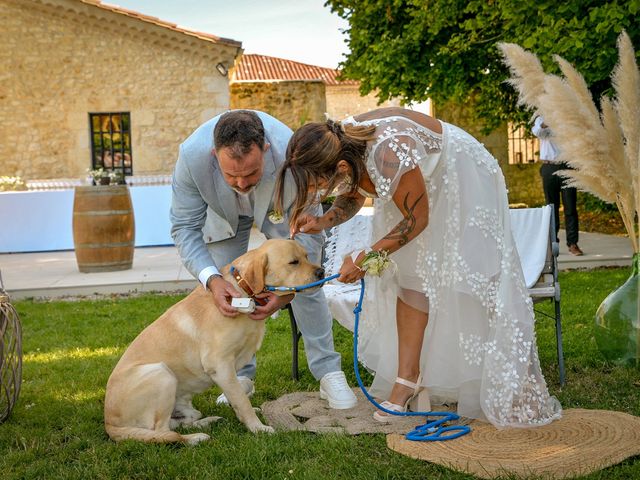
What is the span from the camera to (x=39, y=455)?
357 cm

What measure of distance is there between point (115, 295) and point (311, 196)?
5912mm

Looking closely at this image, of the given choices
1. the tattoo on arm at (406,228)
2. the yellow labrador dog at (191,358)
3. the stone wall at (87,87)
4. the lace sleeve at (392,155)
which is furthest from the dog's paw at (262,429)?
the stone wall at (87,87)

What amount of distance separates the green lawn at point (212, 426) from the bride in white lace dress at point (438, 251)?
0.58m

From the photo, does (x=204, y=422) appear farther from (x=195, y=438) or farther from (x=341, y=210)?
(x=341, y=210)

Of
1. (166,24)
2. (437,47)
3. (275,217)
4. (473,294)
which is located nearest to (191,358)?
(275,217)

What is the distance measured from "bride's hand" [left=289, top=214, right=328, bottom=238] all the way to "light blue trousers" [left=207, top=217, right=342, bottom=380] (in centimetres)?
54

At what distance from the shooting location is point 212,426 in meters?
3.91

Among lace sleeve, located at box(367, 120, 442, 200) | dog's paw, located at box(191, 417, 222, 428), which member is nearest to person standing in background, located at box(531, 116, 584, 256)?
lace sleeve, located at box(367, 120, 442, 200)

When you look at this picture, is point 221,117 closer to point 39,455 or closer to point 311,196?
point 311,196

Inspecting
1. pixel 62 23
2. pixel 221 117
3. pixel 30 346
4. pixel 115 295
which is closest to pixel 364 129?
pixel 221 117

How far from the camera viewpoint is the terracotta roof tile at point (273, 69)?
1265 inches

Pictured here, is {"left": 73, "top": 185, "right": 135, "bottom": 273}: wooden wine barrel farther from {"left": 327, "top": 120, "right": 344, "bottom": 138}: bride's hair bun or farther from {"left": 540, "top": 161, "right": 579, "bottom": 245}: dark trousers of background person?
{"left": 327, "top": 120, "right": 344, "bottom": 138}: bride's hair bun

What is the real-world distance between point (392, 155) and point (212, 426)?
1752mm

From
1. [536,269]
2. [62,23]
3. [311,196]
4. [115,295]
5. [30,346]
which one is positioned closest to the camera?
[311,196]
